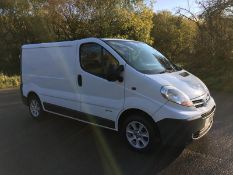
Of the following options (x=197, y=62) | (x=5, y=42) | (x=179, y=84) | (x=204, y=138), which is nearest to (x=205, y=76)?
(x=197, y=62)

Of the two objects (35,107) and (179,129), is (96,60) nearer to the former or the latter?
(179,129)

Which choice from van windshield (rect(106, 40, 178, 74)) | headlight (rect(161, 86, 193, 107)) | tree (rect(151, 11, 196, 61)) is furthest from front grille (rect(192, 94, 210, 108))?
tree (rect(151, 11, 196, 61))

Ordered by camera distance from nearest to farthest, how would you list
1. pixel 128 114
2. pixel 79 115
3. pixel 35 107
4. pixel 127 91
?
pixel 127 91 < pixel 128 114 < pixel 79 115 < pixel 35 107

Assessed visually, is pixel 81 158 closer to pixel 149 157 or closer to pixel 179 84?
pixel 149 157

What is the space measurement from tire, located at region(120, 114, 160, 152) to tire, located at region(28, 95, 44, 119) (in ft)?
9.14

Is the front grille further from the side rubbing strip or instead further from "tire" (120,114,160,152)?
the side rubbing strip

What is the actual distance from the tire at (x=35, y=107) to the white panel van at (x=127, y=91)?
1.56 feet

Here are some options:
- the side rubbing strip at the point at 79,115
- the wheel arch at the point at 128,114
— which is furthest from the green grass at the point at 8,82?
the wheel arch at the point at 128,114

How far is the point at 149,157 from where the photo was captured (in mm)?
5062

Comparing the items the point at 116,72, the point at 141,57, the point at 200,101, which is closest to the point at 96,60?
the point at 116,72

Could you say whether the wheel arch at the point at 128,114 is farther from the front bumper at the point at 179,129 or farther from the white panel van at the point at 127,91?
the front bumper at the point at 179,129

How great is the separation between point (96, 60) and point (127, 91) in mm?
953

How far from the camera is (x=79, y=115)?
Answer: 6.21m

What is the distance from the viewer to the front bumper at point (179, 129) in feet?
15.6
